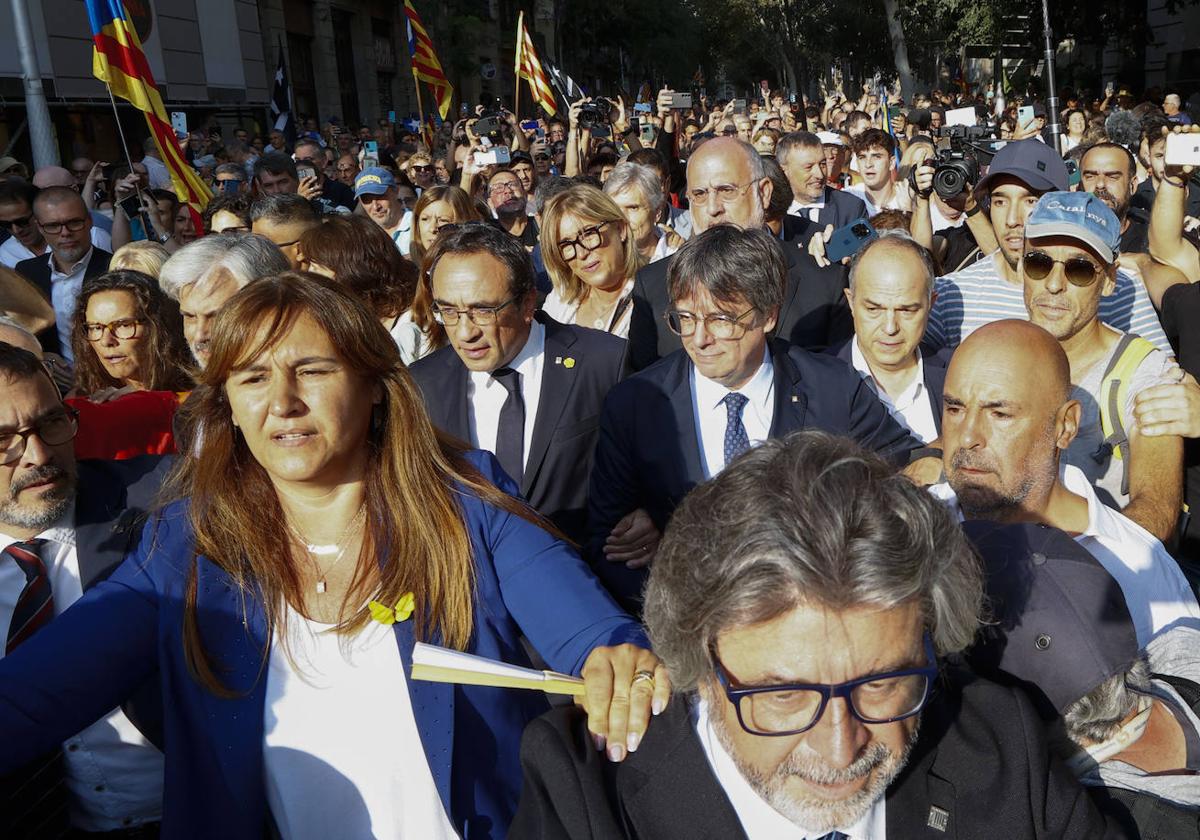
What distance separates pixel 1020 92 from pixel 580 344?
35.5 m

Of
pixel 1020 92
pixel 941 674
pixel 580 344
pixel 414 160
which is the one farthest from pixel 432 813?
pixel 1020 92

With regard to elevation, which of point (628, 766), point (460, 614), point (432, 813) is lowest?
point (432, 813)

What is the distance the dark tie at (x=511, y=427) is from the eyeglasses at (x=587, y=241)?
4.73 ft

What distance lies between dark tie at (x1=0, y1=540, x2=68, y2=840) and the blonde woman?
309cm

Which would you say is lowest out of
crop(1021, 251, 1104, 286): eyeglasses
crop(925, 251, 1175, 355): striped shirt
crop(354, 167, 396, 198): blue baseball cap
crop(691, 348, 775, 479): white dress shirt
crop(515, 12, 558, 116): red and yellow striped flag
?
crop(691, 348, 775, 479): white dress shirt

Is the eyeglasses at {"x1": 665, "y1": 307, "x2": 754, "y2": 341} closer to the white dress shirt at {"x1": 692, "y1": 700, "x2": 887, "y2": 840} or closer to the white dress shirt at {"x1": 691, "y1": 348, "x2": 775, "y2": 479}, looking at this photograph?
the white dress shirt at {"x1": 691, "y1": 348, "x2": 775, "y2": 479}

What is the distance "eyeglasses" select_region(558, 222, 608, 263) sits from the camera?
534 cm

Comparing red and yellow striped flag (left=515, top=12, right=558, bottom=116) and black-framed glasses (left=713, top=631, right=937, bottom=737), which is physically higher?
red and yellow striped flag (left=515, top=12, right=558, bottom=116)

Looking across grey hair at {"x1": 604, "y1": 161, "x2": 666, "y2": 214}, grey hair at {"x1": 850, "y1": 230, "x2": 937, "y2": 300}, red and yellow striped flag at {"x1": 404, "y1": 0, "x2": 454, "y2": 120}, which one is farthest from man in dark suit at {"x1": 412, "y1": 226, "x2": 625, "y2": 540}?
red and yellow striped flag at {"x1": 404, "y1": 0, "x2": 454, "y2": 120}

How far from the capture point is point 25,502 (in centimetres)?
262

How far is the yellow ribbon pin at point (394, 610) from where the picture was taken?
2.24m

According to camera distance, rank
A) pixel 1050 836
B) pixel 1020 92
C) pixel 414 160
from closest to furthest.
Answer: pixel 1050 836, pixel 414 160, pixel 1020 92

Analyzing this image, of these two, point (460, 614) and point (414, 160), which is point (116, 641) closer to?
point (460, 614)

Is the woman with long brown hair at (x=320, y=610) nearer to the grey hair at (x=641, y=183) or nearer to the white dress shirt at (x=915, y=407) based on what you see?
the white dress shirt at (x=915, y=407)
